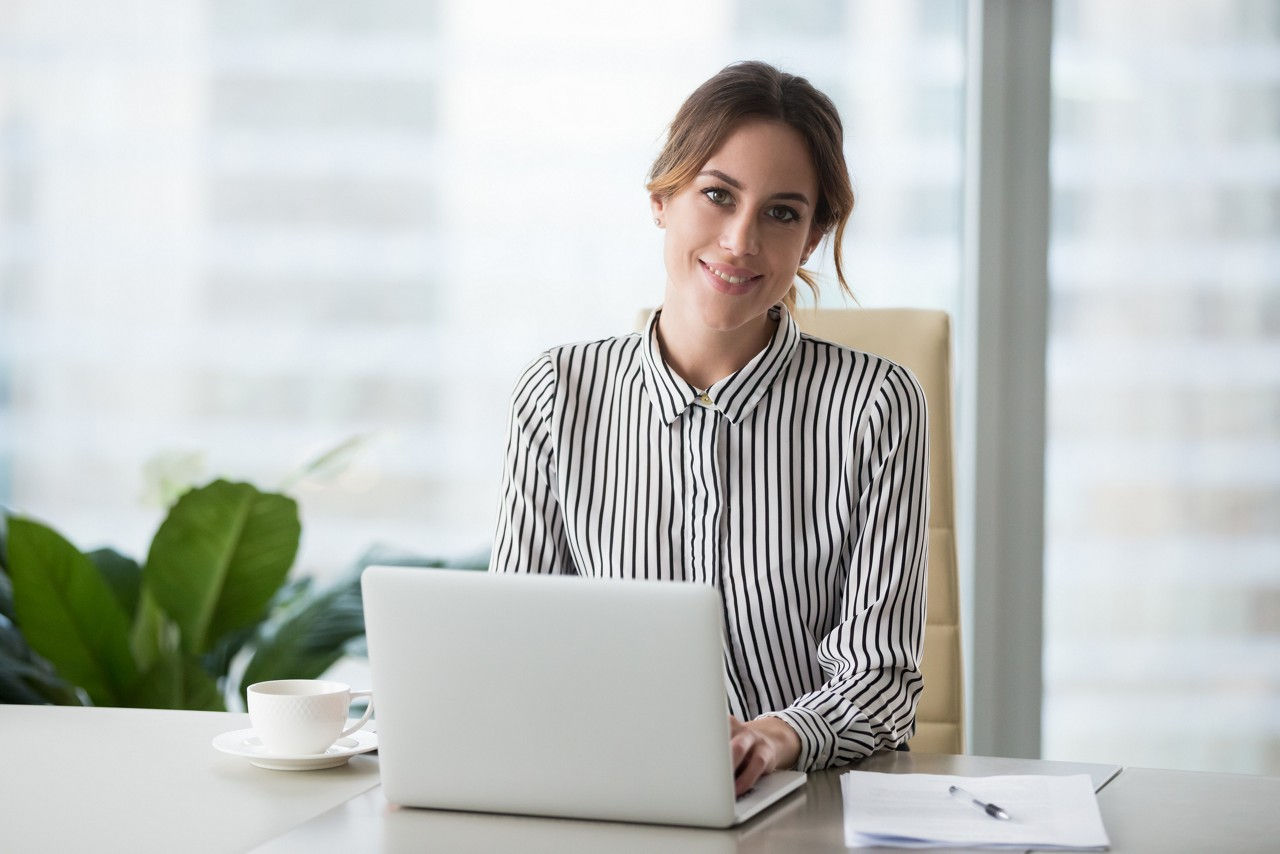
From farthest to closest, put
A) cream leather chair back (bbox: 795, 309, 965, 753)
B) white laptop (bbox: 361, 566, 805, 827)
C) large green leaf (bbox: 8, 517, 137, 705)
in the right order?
large green leaf (bbox: 8, 517, 137, 705), cream leather chair back (bbox: 795, 309, 965, 753), white laptop (bbox: 361, 566, 805, 827)

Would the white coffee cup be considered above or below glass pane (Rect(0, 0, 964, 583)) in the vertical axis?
below

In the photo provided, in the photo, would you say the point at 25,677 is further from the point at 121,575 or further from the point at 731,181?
the point at 731,181

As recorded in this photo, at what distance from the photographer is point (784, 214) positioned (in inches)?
63.1

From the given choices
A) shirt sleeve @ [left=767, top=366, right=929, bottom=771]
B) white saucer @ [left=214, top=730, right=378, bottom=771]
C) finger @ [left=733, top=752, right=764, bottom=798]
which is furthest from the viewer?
shirt sleeve @ [left=767, top=366, right=929, bottom=771]

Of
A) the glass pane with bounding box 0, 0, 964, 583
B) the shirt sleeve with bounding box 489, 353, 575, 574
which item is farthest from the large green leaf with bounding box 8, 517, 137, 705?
the shirt sleeve with bounding box 489, 353, 575, 574

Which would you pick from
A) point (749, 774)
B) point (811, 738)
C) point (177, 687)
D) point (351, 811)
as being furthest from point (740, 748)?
point (177, 687)

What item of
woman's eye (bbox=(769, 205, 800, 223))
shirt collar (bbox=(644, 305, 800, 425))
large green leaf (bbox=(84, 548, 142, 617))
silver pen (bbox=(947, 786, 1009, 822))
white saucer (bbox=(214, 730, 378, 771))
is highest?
woman's eye (bbox=(769, 205, 800, 223))

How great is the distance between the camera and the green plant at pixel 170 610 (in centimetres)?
237

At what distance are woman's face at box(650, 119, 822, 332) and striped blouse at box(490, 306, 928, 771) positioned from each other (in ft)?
0.28

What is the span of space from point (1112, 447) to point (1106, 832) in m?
1.91

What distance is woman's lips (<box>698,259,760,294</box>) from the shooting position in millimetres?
1572

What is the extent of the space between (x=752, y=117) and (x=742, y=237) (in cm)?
15

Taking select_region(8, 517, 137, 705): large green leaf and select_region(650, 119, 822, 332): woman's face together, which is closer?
select_region(650, 119, 822, 332): woman's face

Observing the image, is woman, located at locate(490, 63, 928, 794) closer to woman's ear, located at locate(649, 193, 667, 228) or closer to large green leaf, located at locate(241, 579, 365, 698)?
woman's ear, located at locate(649, 193, 667, 228)
